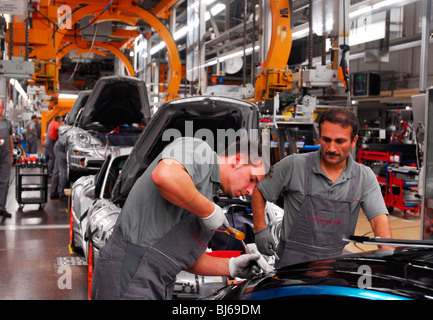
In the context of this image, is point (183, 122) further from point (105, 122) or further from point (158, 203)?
point (105, 122)

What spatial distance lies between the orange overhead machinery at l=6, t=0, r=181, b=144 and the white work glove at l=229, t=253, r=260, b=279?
6333 mm

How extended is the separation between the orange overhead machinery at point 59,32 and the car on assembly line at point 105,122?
4.19 ft

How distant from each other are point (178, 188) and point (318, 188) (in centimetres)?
108

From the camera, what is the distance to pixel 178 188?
1.93 meters

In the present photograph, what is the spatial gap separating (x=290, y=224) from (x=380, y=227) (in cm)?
49

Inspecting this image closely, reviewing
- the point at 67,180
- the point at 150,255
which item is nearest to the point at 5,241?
the point at 67,180

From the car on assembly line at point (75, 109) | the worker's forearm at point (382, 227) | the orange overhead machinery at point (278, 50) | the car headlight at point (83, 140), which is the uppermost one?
the orange overhead machinery at point (278, 50)

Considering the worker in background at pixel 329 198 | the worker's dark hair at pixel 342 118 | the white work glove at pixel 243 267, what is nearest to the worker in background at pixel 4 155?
the worker in background at pixel 329 198

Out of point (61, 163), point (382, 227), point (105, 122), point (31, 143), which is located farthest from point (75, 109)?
point (31, 143)

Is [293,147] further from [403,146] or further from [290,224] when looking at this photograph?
[290,224]

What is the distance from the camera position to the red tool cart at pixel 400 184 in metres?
8.57

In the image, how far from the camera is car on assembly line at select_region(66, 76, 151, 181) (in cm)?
848

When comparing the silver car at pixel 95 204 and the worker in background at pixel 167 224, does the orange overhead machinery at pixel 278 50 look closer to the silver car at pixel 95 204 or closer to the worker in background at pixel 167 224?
the silver car at pixel 95 204
